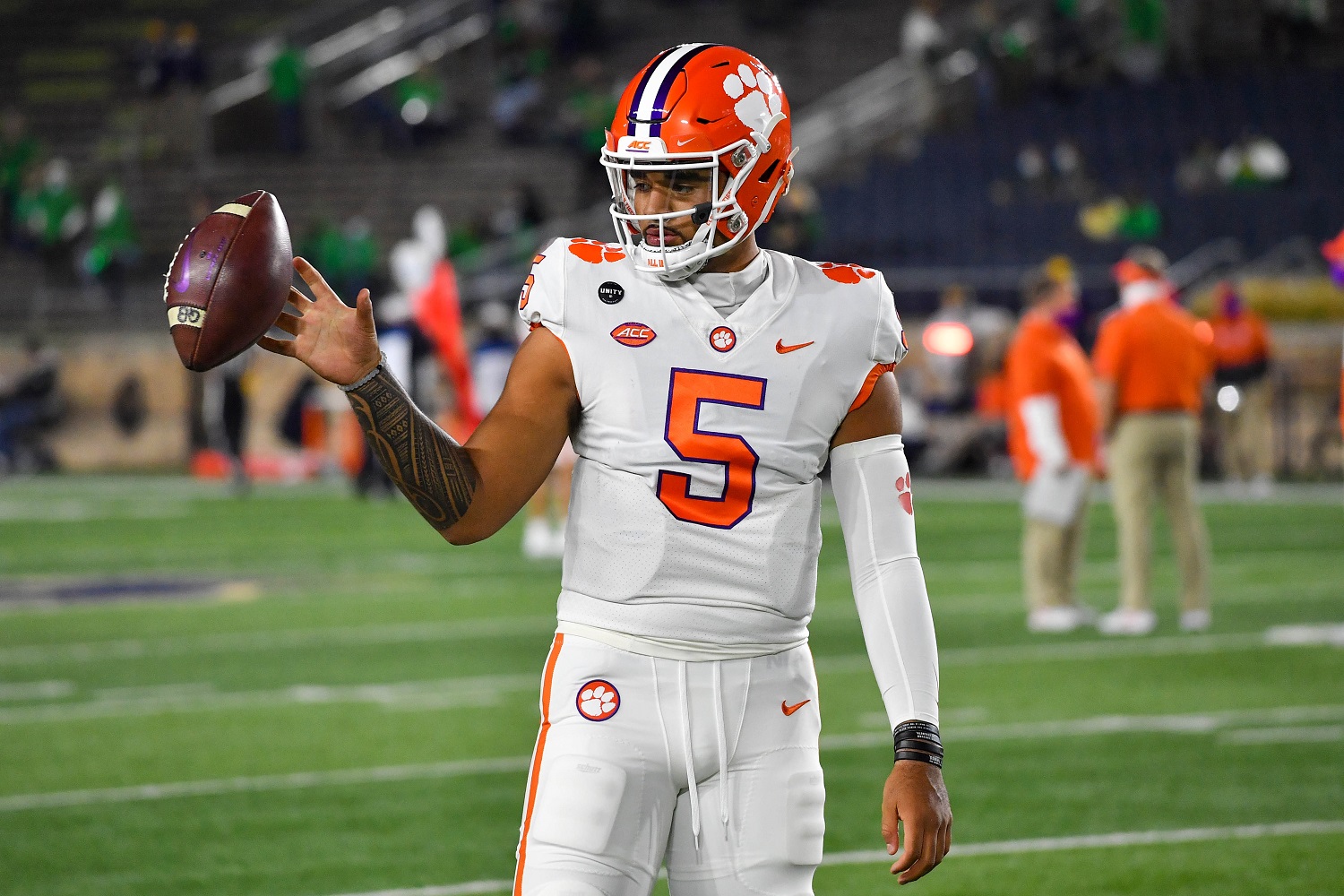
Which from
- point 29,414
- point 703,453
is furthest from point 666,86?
point 29,414

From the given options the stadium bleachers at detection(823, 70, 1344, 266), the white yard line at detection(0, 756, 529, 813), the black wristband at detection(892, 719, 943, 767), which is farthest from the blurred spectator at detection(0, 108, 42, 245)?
the black wristband at detection(892, 719, 943, 767)

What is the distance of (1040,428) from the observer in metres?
10.9

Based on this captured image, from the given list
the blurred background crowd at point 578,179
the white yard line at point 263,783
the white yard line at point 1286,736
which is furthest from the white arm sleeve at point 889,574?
the blurred background crowd at point 578,179

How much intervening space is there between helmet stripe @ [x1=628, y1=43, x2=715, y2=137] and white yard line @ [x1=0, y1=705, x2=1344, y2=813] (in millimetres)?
4454

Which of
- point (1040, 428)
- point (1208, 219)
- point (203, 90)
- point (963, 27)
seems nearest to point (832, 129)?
point (963, 27)

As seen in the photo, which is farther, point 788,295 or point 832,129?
point 832,129

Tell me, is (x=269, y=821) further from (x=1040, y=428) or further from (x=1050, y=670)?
(x=1040, y=428)

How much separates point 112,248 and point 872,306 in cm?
2534

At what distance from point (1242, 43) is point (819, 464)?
23943 mm

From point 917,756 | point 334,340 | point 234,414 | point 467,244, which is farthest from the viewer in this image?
point 467,244

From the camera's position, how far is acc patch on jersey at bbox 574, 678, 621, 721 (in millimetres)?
3107

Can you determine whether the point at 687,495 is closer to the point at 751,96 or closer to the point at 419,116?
the point at 751,96

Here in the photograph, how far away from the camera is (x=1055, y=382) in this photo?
35.9 ft

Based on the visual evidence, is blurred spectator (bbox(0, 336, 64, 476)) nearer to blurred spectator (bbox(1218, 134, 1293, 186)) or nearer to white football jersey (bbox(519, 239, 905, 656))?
blurred spectator (bbox(1218, 134, 1293, 186))
